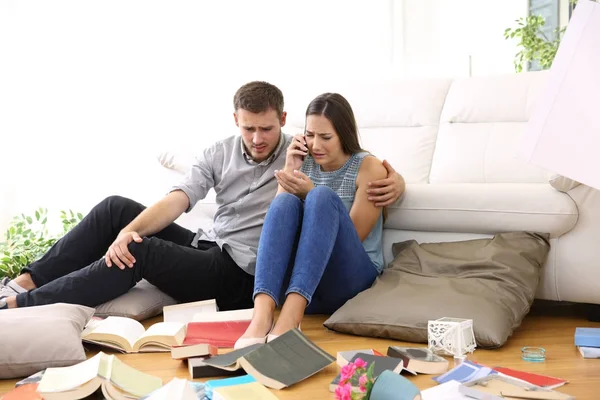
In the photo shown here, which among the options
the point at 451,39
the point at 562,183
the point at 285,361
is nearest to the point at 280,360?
the point at 285,361

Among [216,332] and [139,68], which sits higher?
[139,68]

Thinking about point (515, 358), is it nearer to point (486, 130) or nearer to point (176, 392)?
point (176, 392)

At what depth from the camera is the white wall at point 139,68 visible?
4121 millimetres

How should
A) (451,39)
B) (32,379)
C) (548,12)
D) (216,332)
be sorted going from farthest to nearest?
(451,39), (548,12), (216,332), (32,379)

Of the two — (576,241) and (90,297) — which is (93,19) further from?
(576,241)

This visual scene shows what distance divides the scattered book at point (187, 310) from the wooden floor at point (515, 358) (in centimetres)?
31

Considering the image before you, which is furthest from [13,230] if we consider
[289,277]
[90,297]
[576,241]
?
[576,241]

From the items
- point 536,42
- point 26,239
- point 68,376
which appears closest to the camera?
point 68,376

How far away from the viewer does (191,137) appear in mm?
4559

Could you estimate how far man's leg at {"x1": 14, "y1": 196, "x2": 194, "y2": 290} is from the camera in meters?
2.77

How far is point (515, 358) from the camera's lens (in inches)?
86.0

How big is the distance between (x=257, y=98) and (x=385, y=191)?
0.55 m

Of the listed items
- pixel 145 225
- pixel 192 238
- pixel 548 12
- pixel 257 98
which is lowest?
pixel 192 238

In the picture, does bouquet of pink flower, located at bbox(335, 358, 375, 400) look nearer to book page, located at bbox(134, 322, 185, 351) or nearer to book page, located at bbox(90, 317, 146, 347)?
book page, located at bbox(134, 322, 185, 351)
